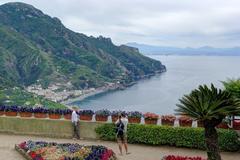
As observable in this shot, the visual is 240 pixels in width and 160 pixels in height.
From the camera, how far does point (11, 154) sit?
15.3 metres

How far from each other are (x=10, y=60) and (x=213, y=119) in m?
173

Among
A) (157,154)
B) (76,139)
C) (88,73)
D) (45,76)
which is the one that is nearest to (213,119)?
(157,154)

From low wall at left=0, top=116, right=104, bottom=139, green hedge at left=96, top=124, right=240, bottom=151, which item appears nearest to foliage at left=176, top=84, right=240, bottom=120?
green hedge at left=96, top=124, right=240, bottom=151

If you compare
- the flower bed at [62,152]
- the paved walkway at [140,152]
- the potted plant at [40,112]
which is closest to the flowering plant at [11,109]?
the potted plant at [40,112]

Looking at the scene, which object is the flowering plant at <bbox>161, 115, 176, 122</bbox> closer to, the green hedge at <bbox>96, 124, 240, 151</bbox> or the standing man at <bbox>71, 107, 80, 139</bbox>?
the green hedge at <bbox>96, 124, 240, 151</bbox>

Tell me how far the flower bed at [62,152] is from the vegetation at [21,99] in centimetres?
11578

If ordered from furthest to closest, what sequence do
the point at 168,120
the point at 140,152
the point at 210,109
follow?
the point at 168,120
the point at 140,152
the point at 210,109

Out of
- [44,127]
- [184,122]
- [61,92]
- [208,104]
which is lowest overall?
[44,127]

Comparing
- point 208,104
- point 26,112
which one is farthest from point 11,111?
point 208,104

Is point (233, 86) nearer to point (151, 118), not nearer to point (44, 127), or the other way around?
point (151, 118)

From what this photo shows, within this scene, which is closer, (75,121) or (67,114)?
(75,121)

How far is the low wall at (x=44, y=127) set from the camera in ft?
58.3

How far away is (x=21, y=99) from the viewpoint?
140 metres

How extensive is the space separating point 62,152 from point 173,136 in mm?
4397
